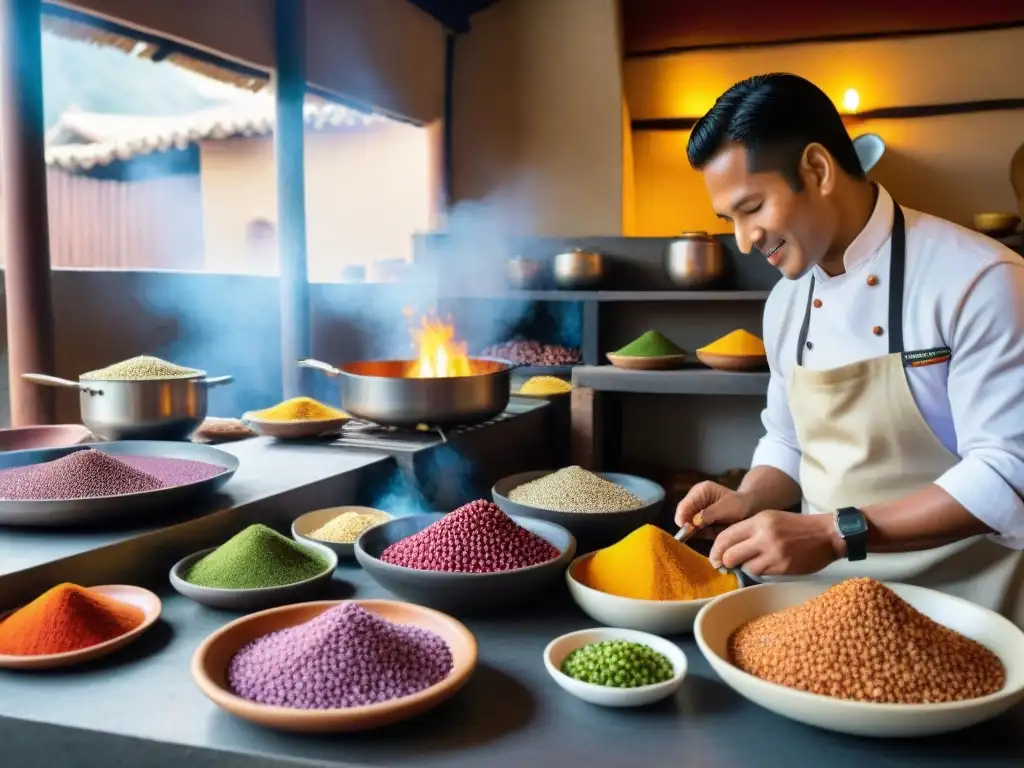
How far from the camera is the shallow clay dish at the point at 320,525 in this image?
1.57 metres

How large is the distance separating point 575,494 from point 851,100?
441cm

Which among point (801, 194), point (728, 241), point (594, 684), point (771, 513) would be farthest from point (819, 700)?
point (728, 241)

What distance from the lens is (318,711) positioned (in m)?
0.92

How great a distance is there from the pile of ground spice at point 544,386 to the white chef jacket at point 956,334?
6.63 feet

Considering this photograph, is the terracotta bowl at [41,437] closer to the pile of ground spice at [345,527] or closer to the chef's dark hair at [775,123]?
the pile of ground spice at [345,527]

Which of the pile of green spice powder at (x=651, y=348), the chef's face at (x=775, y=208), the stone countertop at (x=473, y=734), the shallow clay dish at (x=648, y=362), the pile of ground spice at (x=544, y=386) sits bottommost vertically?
the stone countertop at (x=473, y=734)

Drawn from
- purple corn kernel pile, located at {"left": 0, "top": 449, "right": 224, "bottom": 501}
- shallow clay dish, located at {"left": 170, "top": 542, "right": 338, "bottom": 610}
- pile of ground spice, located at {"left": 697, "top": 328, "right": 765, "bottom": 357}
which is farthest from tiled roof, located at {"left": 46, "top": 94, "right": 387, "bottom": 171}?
shallow clay dish, located at {"left": 170, "top": 542, "right": 338, "bottom": 610}

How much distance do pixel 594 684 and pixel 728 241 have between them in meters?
3.57

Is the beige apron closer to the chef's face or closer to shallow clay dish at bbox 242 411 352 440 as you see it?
the chef's face

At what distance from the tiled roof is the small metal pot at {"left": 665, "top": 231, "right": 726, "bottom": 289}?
223 centimetres

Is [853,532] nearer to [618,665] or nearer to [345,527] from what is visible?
[618,665]

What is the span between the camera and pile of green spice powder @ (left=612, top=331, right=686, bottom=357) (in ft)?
12.7

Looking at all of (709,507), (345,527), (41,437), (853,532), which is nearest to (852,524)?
(853,532)

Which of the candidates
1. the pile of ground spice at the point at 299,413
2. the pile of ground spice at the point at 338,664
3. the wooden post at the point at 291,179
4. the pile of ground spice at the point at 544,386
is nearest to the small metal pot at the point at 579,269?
the pile of ground spice at the point at 544,386
